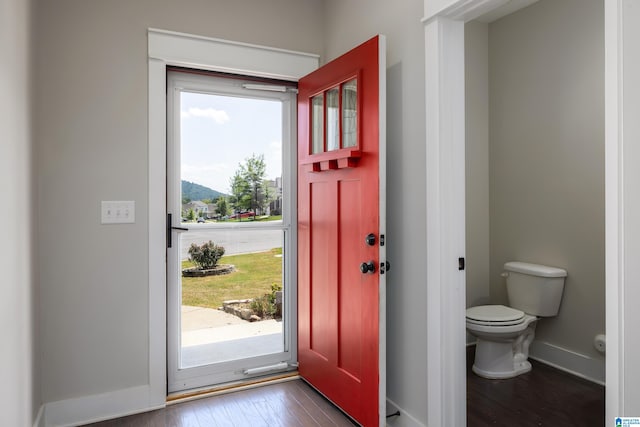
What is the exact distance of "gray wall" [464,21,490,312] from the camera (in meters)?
3.41

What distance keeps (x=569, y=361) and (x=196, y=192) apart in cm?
271

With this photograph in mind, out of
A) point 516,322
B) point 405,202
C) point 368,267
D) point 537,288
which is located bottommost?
point 516,322

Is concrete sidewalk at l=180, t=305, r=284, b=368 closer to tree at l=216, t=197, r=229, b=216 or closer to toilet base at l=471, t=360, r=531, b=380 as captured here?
tree at l=216, t=197, r=229, b=216

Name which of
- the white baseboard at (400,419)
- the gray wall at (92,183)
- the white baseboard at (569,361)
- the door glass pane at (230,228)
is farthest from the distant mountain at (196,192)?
the white baseboard at (569,361)

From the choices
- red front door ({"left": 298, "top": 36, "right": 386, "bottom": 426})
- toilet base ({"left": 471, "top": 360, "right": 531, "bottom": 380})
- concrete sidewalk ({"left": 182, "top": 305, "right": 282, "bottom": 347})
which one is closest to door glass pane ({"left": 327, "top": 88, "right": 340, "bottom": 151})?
red front door ({"left": 298, "top": 36, "right": 386, "bottom": 426})

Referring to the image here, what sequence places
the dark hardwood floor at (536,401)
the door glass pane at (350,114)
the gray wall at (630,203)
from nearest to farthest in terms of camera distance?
the gray wall at (630,203) < the door glass pane at (350,114) < the dark hardwood floor at (536,401)

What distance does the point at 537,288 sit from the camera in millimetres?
3023

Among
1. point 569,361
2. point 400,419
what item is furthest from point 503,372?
point 400,419

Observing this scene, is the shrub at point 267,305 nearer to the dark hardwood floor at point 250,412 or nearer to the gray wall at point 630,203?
the dark hardwood floor at point 250,412

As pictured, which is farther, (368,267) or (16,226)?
(368,267)

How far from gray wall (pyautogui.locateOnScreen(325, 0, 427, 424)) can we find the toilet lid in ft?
2.87

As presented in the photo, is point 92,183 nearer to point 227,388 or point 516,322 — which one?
point 227,388

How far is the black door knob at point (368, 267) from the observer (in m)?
2.07

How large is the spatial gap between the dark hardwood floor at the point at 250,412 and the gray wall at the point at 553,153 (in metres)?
1.78
